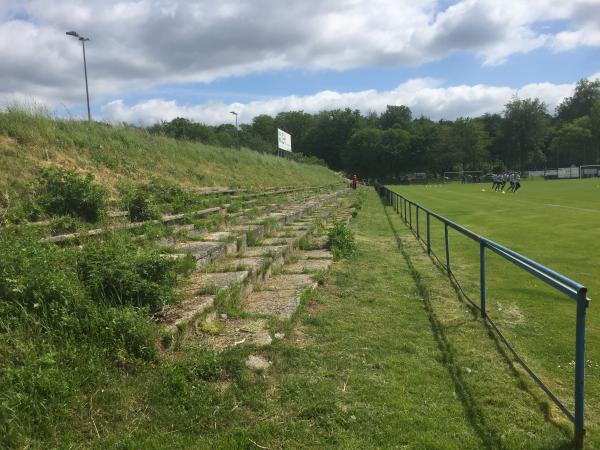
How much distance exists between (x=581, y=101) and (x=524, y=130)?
21.6 meters

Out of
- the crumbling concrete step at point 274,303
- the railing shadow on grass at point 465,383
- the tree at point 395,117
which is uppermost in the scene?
the tree at point 395,117

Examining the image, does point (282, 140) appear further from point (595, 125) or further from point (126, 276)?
point (595, 125)

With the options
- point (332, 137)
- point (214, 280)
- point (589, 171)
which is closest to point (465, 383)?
point (214, 280)

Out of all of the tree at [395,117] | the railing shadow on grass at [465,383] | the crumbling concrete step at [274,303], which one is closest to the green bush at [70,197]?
the crumbling concrete step at [274,303]

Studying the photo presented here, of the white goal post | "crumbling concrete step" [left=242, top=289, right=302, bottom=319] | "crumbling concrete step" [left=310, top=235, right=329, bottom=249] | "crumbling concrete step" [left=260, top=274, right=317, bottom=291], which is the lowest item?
"crumbling concrete step" [left=242, top=289, right=302, bottom=319]

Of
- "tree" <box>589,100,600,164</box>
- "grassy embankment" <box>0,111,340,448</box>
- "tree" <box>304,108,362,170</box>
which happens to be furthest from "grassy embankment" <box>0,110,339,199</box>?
"tree" <box>304,108,362,170</box>

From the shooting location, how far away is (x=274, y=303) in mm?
5059

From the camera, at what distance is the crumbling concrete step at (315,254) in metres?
7.84

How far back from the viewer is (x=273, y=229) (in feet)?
31.0

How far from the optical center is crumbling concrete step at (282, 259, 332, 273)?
673 centimetres

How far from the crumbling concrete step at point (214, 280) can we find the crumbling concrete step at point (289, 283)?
565mm

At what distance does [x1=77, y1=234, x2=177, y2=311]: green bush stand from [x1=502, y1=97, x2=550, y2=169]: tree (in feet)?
320

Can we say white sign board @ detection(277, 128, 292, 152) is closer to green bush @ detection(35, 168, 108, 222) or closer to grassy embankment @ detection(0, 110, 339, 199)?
grassy embankment @ detection(0, 110, 339, 199)

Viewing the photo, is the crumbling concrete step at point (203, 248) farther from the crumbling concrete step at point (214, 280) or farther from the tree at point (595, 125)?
the tree at point (595, 125)
